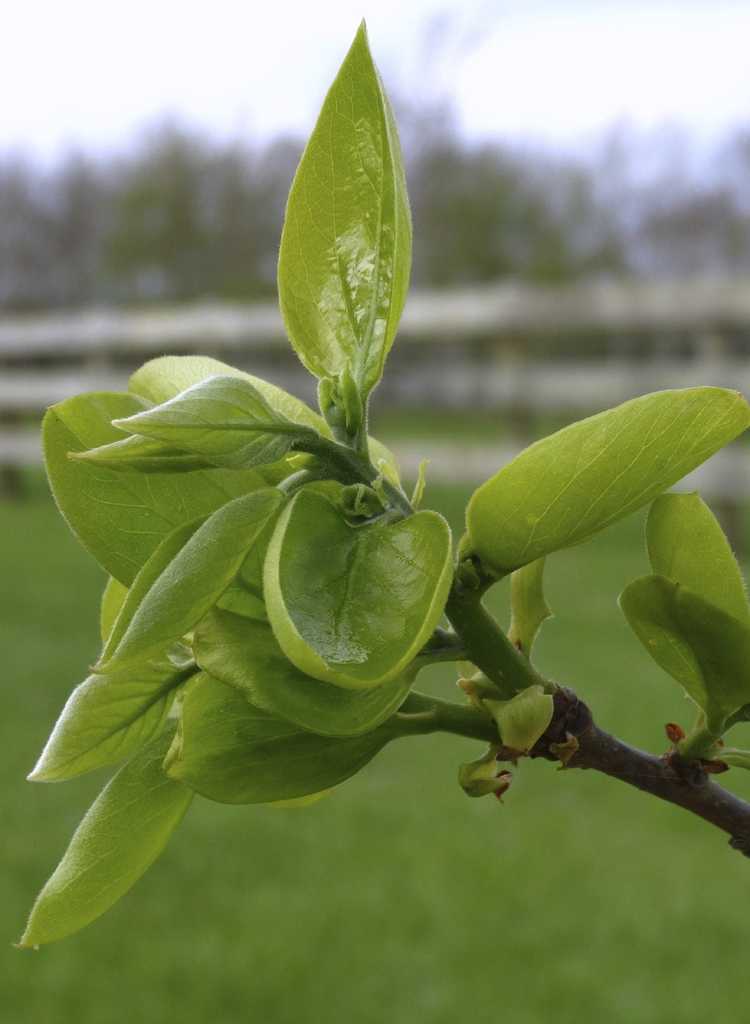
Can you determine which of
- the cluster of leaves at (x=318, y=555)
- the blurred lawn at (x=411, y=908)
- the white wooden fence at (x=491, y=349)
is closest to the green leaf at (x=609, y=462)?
the cluster of leaves at (x=318, y=555)

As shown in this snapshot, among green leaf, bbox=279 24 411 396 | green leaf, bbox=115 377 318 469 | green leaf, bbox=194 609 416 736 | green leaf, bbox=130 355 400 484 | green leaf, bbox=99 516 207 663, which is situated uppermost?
green leaf, bbox=279 24 411 396

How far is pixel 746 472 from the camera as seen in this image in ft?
8.43

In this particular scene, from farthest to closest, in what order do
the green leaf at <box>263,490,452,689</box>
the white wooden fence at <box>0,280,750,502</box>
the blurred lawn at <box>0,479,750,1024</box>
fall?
the white wooden fence at <box>0,280,750,502</box> → the blurred lawn at <box>0,479,750,1024</box> → the green leaf at <box>263,490,452,689</box>

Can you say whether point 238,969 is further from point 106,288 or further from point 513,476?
point 106,288

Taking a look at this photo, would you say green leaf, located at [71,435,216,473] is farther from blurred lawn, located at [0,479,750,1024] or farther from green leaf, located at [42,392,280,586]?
blurred lawn, located at [0,479,750,1024]

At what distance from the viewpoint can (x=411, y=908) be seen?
1.54 metres

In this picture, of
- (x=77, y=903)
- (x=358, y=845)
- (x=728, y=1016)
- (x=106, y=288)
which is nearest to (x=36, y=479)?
(x=106, y=288)

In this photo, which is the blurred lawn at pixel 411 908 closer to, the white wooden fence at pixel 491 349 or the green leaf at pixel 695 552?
the white wooden fence at pixel 491 349

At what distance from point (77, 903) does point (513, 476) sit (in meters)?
0.09

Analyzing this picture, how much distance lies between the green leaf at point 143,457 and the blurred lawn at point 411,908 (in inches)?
50.4

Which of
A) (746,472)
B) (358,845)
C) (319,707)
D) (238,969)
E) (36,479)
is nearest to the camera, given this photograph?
(319,707)

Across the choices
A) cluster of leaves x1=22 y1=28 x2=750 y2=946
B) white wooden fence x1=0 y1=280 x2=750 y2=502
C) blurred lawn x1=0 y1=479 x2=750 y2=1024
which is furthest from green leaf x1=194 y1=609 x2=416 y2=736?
white wooden fence x1=0 y1=280 x2=750 y2=502

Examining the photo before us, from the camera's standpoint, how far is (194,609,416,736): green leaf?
156mm

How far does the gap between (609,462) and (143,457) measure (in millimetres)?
58
